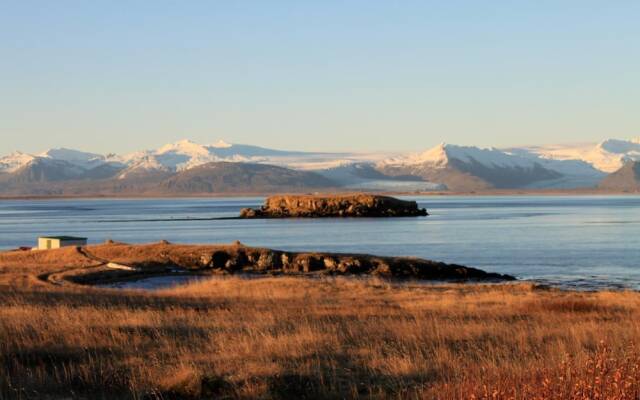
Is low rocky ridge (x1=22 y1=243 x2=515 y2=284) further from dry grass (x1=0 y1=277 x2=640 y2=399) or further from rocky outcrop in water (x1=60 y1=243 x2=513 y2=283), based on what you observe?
dry grass (x1=0 y1=277 x2=640 y2=399)

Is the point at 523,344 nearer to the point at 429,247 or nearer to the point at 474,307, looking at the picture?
the point at 474,307

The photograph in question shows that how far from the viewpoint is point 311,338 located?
15.9m

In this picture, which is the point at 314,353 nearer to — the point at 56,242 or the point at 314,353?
the point at 314,353

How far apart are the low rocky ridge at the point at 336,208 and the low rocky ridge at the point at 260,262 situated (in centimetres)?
11704

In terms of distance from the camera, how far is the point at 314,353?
48.3ft

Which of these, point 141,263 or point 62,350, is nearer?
point 62,350

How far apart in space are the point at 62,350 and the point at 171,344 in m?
1.80

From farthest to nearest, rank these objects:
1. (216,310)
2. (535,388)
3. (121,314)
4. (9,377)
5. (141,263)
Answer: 1. (141,263)
2. (216,310)
3. (121,314)
4. (9,377)
5. (535,388)

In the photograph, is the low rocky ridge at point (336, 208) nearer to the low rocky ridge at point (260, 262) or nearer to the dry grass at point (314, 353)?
the low rocky ridge at point (260, 262)

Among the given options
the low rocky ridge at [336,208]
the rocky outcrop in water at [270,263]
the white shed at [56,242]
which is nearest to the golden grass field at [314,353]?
the rocky outcrop in water at [270,263]

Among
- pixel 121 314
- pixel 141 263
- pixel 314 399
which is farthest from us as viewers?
pixel 141 263

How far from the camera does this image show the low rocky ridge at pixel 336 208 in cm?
18038

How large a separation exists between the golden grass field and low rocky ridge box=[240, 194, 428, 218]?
154 meters

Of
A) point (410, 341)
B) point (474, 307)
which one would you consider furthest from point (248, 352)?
point (474, 307)
